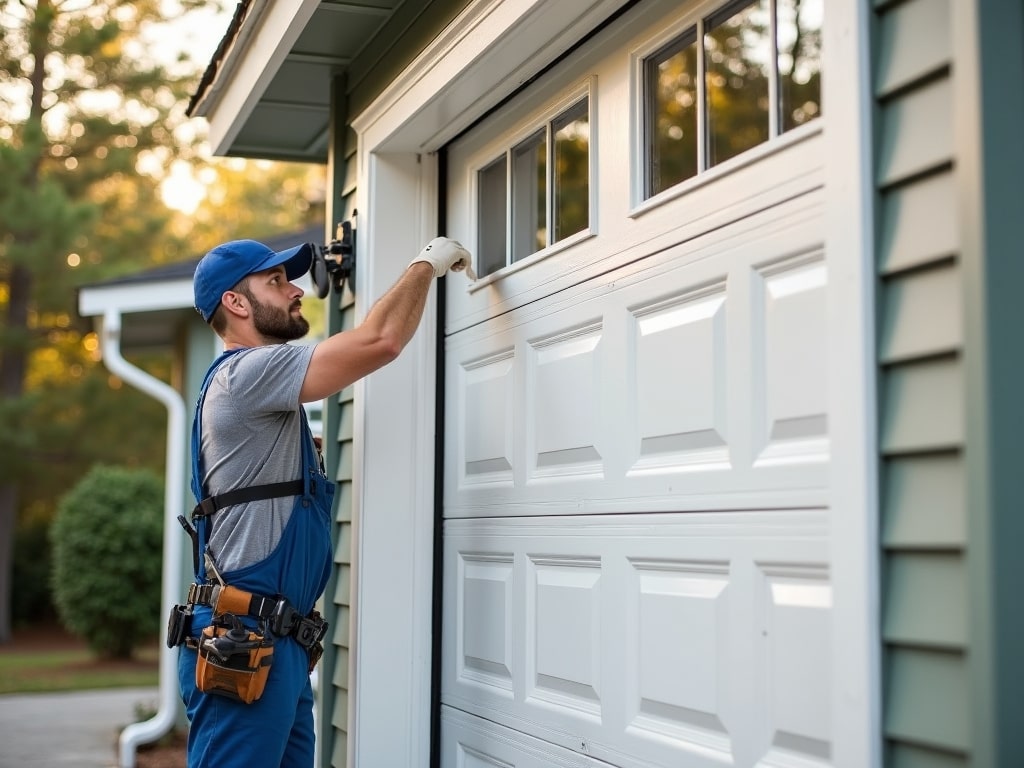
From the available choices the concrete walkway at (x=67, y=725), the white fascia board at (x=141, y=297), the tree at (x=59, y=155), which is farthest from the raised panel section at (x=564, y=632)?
the tree at (x=59, y=155)

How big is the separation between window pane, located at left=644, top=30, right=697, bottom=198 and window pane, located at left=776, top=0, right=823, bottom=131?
10.6 inches

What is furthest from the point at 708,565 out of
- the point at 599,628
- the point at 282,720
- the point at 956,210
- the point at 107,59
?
the point at 107,59

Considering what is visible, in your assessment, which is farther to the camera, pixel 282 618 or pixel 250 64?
pixel 250 64

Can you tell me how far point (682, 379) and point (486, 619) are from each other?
113cm

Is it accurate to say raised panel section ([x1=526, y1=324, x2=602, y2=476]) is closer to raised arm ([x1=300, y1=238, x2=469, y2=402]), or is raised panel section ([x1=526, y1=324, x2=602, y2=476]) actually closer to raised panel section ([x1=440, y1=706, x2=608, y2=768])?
raised arm ([x1=300, y1=238, x2=469, y2=402])

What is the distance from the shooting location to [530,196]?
10.3ft

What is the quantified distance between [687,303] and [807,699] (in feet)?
2.56

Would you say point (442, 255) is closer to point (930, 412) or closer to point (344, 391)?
point (344, 391)

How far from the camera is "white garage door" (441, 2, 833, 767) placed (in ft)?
6.44

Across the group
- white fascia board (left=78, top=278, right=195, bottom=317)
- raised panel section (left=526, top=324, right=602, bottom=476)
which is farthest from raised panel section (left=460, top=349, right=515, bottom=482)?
white fascia board (left=78, top=278, right=195, bottom=317)

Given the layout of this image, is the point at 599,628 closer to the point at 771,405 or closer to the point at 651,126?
the point at 771,405

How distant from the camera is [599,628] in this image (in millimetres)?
2527

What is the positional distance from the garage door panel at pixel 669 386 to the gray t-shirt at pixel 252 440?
0.54 m

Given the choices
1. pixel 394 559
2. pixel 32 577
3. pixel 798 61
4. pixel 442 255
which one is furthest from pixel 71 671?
pixel 798 61
